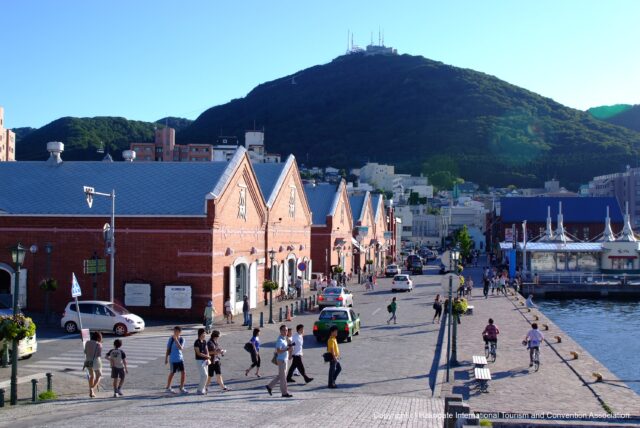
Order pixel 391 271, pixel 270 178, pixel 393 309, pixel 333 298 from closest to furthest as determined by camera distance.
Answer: pixel 393 309, pixel 333 298, pixel 270 178, pixel 391 271

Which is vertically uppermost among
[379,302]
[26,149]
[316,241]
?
[26,149]

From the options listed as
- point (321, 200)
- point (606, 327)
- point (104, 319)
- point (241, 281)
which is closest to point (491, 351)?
point (104, 319)

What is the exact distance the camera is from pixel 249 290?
41.9 metres

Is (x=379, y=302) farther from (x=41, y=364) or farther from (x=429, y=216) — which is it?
(x=429, y=216)

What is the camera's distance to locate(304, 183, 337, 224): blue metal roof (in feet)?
218

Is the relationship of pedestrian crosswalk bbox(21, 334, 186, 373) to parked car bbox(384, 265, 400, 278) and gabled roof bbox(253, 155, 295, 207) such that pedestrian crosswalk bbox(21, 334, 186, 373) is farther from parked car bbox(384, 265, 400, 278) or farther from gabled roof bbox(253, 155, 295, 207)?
parked car bbox(384, 265, 400, 278)

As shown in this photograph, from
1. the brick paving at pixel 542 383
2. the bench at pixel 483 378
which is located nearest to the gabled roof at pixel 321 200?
the brick paving at pixel 542 383

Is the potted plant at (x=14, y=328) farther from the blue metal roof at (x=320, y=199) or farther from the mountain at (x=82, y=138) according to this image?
the mountain at (x=82, y=138)

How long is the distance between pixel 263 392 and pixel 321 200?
1999 inches

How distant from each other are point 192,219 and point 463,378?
61.3 feet

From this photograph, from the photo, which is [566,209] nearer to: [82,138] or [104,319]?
[104,319]

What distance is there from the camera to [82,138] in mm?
173375

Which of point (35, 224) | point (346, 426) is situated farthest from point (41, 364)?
point (35, 224)

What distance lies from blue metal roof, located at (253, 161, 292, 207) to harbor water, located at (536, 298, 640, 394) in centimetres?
2233
